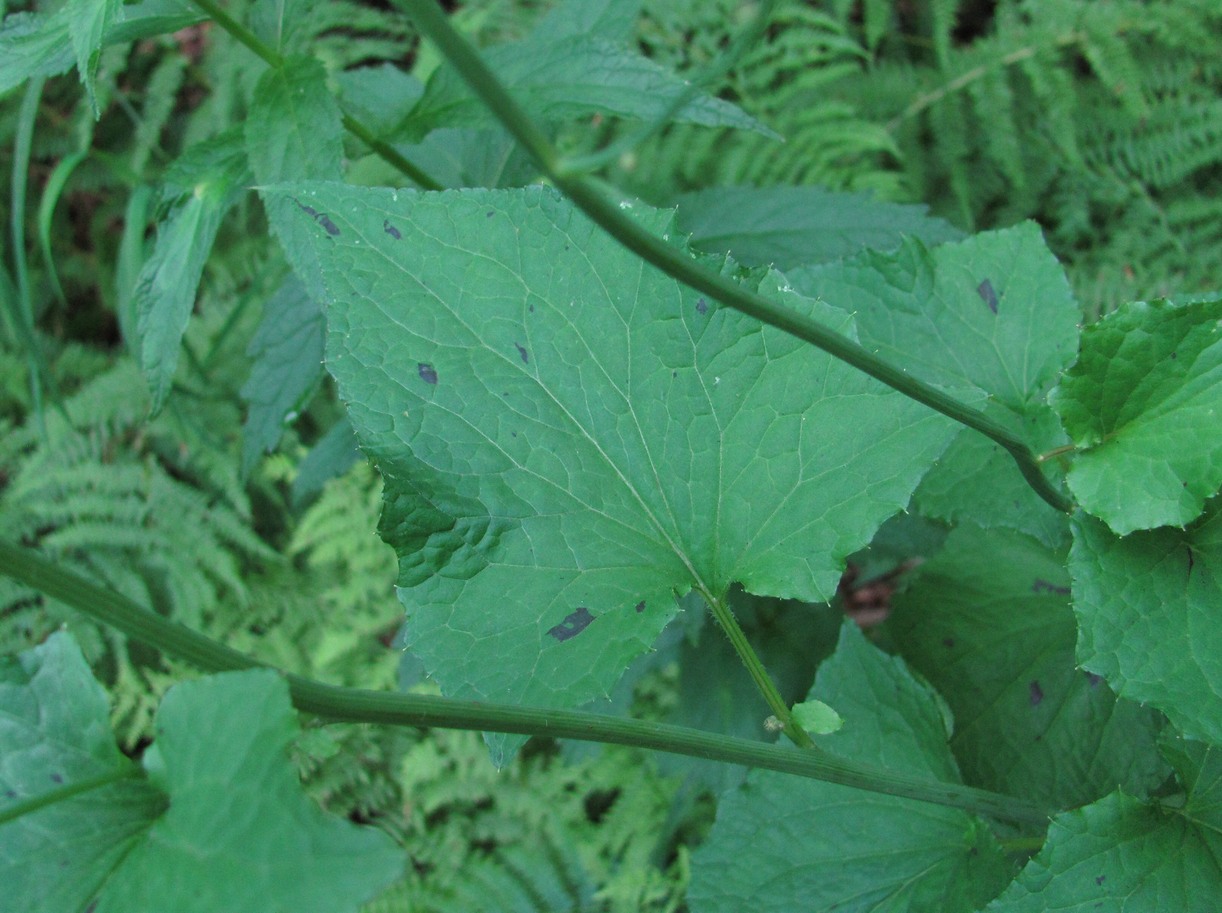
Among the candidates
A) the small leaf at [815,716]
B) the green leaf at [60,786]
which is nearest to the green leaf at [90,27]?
the green leaf at [60,786]

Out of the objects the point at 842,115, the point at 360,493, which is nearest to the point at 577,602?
the point at 360,493

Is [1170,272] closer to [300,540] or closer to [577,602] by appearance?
[577,602]

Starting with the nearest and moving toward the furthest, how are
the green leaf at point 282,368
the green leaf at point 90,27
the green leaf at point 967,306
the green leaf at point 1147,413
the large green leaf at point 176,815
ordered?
the large green leaf at point 176,815 → the green leaf at point 1147,413 → the green leaf at point 90,27 → the green leaf at point 967,306 → the green leaf at point 282,368

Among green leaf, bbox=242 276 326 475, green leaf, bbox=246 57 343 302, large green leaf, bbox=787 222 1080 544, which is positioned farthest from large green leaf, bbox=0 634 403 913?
green leaf, bbox=242 276 326 475

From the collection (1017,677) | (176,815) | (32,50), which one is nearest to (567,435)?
(176,815)

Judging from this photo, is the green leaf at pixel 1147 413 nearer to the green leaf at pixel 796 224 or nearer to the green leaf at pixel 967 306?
the green leaf at pixel 967 306
